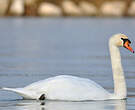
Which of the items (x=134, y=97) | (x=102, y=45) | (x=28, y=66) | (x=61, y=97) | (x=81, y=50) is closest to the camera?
(x=61, y=97)

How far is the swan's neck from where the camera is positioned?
38.1 ft

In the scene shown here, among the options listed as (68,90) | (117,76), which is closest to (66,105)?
(68,90)

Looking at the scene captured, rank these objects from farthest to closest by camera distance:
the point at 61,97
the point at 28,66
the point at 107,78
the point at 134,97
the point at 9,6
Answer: the point at 9,6, the point at 28,66, the point at 107,78, the point at 134,97, the point at 61,97

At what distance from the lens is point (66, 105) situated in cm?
1092

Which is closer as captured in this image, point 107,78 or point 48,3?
point 107,78

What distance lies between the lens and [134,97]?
12070 millimetres

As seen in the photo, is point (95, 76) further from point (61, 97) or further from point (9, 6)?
point (9, 6)

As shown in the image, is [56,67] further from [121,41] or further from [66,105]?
[66,105]

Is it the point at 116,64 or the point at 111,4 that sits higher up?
the point at 111,4

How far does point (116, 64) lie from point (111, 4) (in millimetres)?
50209

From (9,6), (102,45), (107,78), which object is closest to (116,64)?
(107,78)

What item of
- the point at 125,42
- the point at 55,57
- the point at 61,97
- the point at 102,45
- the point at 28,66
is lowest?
the point at 61,97

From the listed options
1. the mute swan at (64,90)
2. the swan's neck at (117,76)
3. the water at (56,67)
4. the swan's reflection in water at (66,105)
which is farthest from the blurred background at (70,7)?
the swan's reflection in water at (66,105)

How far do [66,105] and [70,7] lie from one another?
50.7 m
